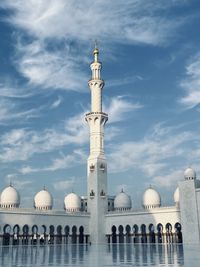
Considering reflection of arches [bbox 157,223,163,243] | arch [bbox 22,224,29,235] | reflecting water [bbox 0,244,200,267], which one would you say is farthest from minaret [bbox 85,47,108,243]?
reflecting water [bbox 0,244,200,267]

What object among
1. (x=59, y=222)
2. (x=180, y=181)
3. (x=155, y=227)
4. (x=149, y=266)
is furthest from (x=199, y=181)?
(x=149, y=266)

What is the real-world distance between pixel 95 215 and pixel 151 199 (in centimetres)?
767

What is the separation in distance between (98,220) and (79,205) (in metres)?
6.03

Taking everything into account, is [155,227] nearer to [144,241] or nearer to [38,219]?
[144,241]

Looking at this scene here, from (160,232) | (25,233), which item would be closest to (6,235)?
(25,233)

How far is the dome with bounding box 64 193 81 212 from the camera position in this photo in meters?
52.7

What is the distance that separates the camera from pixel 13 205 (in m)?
45.7

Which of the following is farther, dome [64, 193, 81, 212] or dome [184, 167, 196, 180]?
dome [64, 193, 81, 212]

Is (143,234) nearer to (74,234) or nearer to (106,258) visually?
(74,234)

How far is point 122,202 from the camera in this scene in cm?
5200

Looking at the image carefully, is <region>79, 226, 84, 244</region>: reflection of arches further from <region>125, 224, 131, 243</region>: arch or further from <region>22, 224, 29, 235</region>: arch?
<region>22, 224, 29, 235</region>: arch

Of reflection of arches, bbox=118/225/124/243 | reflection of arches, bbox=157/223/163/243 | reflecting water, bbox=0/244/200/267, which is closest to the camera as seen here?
reflecting water, bbox=0/244/200/267

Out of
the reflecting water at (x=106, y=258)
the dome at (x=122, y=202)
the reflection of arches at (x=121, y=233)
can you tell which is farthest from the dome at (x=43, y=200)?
the reflecting water at (x=106, y=258)

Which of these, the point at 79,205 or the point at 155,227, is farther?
the point at 79,205
